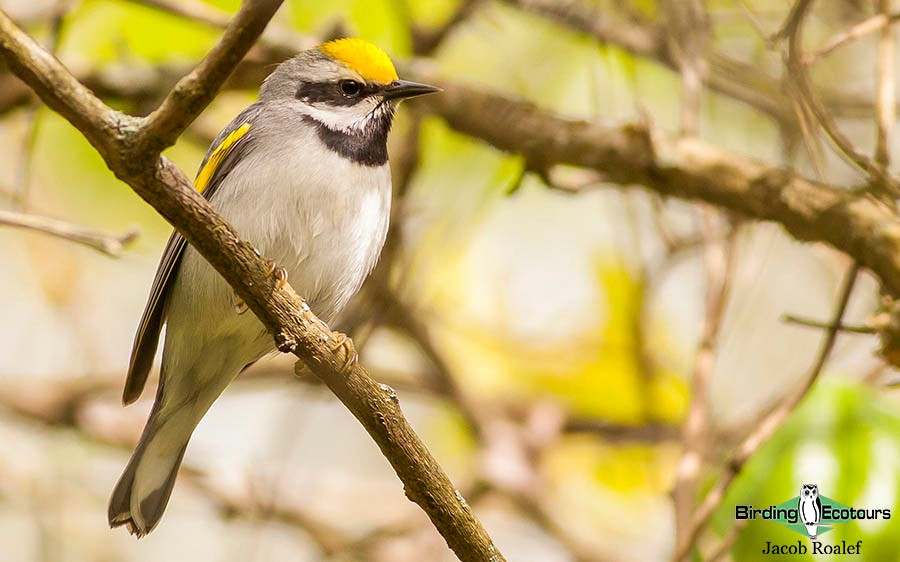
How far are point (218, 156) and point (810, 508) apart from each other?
7.15 feet

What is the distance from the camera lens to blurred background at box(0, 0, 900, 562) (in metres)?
4.41

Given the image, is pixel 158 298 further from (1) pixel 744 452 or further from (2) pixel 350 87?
(1) pixel 744 452

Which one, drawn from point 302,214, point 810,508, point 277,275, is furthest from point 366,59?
point 810,508

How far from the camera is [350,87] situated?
3604 millimetres

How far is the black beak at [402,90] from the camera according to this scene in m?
3.50

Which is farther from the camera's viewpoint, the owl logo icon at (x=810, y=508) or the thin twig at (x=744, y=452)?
the thin twig at (x=744, y=452)

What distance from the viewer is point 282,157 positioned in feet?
10.5

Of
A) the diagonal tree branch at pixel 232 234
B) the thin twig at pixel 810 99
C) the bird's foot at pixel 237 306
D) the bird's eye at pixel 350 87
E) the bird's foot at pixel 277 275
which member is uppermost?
the thin twig at pixel 810 99

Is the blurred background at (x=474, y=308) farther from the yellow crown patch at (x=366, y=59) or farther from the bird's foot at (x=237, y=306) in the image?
the bird's foot at (x=237, y=306)

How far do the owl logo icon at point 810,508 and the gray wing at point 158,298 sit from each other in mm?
1990

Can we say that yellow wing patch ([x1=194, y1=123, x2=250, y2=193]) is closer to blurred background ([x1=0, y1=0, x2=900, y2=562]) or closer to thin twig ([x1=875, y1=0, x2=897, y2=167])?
blurred background ([x1=0, y1=0, x2=900, y2=562])

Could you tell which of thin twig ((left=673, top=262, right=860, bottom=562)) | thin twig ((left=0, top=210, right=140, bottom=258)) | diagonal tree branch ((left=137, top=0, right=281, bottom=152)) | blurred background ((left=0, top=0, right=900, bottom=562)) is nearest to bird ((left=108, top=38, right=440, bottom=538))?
thin twig ((left=0, top=210, right=140, bottom=258))

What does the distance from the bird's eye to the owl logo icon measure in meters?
2.03

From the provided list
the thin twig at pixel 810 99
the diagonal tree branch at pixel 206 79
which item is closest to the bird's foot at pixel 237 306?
the diagonal tree branch at pixel 206 79
